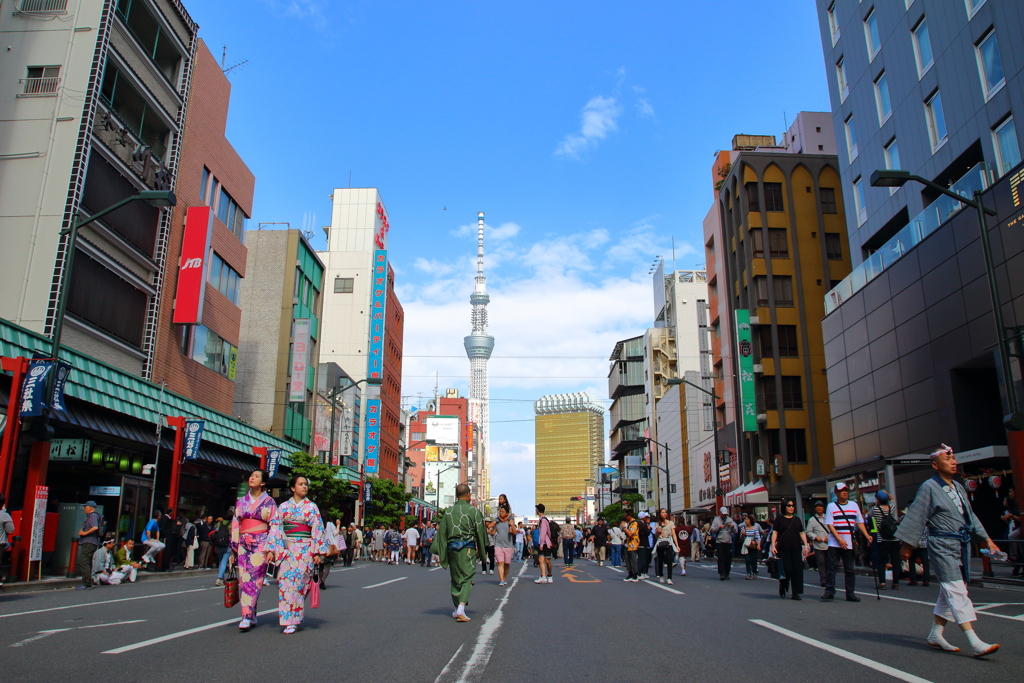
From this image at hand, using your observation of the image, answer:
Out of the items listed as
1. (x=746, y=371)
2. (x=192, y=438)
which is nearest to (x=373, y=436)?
(x=746, y=371)

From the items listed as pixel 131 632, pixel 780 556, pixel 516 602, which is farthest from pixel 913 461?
pixel 131 632

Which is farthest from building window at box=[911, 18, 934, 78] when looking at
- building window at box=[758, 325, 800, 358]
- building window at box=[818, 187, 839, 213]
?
building window at box=[818, 187, 839, 213]

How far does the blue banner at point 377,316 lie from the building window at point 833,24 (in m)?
43.4

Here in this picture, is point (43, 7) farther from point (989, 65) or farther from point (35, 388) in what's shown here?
point (989, 65)

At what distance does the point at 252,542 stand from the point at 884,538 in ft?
43.5

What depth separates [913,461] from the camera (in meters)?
19.8

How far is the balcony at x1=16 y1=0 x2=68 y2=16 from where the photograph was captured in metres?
24.3

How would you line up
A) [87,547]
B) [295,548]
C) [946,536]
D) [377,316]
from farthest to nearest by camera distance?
1. [377,316]
2. [87,547]
3. [295,548]
4. [946,536]

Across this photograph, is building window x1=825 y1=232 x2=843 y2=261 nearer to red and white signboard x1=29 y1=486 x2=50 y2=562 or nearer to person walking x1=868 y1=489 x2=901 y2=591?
person walking x1=868 y1=489 x2=901 y2=591

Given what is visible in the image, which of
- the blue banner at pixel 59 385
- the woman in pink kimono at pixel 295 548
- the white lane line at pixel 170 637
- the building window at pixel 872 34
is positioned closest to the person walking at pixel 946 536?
the woman in pink kimono at pixel 295 548

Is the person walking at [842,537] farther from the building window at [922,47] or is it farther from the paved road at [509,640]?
the building window at [922,47]

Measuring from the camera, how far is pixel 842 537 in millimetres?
12383

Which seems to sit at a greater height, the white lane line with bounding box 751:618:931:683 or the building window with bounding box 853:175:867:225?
the building window with bounding box 853:175:867:225

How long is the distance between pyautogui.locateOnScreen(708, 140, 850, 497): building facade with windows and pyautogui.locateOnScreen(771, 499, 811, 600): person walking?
33.7m
